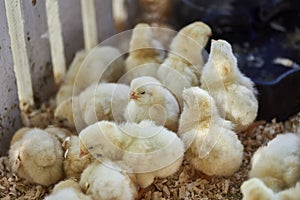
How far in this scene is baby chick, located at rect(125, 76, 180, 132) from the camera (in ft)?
6.57

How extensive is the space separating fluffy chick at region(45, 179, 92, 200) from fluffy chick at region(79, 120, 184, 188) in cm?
11

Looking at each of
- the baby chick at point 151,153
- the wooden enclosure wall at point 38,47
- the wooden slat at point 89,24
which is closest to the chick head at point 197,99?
the baby chick at point 151,153

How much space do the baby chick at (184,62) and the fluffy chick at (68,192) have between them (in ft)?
1.59

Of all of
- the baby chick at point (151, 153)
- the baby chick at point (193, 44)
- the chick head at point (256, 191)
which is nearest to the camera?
the chick head at point (256, 191)

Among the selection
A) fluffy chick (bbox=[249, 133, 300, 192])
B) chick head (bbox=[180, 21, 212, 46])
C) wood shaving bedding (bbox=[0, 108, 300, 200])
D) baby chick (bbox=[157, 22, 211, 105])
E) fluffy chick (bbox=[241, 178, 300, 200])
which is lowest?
wood shaving bedding (bbox=[0, 108, 300, 200])

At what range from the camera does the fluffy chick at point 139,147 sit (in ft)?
6.19

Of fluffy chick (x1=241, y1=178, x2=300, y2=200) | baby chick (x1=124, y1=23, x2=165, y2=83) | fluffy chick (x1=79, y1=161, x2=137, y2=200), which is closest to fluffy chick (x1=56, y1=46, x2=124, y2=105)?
baby chick (x1=124, y1=23, x2=165, y2=83)

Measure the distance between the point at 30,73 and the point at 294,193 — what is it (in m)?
1.15

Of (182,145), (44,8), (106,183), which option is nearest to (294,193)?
(182,145)

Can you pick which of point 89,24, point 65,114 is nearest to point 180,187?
point 65,114

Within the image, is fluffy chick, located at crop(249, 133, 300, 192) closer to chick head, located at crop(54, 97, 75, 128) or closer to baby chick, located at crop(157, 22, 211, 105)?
baby chick, located at crop(157, 22, 211, 105)

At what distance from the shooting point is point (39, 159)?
197cm

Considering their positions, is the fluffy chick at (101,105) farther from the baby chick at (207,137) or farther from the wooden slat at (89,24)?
the wooden slat at (89,24)

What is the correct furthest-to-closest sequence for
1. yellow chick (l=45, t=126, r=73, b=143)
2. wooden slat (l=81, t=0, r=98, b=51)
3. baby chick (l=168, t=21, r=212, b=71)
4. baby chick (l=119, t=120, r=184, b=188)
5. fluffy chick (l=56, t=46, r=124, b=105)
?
1. wooden slat (l=81, t=0, r=98, b=51)
2. fluffy chick (l=56, t=46, r=124, b=105)
3. baby chick (l=168, t=21, r=212, b=71)
4. yellow chick (l=45, t=126, r=73, b=143)
5. baby chick (l=119, t=120, r=184, b=188)
